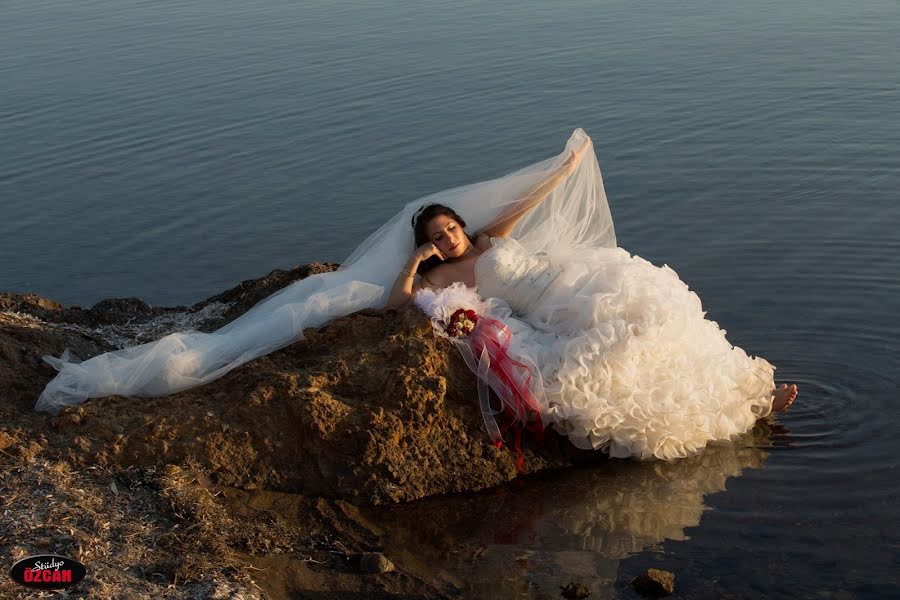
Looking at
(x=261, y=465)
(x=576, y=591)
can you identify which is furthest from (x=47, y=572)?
(x=576, y=591)

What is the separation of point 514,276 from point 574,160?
4.26 feet

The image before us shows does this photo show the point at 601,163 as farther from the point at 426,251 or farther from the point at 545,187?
the point at 426,251

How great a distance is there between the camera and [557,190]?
904 cm

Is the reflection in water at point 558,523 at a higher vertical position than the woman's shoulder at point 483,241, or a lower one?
lower

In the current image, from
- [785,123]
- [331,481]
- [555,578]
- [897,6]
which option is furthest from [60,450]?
[897,6]

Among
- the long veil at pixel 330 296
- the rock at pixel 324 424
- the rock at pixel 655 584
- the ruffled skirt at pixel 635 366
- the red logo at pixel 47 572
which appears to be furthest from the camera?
the long veil at pixel 330 296

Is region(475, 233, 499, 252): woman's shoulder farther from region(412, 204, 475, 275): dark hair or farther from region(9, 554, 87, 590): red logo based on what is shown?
region(9, 554, 87, 590): red logo

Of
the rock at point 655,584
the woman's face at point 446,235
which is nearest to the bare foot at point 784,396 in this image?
the rock at point 655,584

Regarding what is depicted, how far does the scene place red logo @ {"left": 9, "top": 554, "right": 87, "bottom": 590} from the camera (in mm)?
5499

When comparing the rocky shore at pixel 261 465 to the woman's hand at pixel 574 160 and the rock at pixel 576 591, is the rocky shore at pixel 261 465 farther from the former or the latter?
the woman's hand at pixel 574 160

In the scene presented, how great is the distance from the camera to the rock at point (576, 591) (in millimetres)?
6055

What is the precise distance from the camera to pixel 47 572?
558cm

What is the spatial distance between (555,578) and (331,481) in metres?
1.68

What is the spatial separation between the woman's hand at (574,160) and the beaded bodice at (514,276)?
970mm
